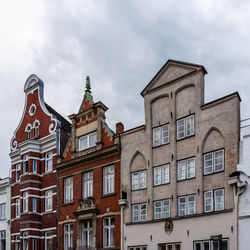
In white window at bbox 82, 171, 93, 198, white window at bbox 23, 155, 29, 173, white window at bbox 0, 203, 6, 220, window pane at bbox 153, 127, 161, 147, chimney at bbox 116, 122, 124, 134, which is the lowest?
white window at bbox 0, 203, 6, 220

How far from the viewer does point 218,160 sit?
25.7 meters

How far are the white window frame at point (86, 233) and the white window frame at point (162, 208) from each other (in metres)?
6.12

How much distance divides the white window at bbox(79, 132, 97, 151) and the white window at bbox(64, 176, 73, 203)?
8.75 ft

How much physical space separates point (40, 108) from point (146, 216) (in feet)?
50.8

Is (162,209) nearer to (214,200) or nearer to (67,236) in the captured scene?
(214,200)

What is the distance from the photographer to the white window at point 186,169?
2689 centimetres

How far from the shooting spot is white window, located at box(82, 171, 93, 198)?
3294 centimetres

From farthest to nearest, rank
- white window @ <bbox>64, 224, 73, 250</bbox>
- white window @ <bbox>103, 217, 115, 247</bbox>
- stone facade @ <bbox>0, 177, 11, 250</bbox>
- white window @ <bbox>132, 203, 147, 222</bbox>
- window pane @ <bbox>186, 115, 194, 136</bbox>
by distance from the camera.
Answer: stone facade @ <bbox>0, 177, 11, 250</bbox> → white window @ <bbox>64, 224, 73, 250</bbox> → white window @ <bbox>103, 217, 115, 247</bbox> → white window @ <bbox>132, 203, 147, 222</bbox> → window pane @ <bbox>186, 115, 194, 136</bbox>

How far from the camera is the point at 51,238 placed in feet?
114

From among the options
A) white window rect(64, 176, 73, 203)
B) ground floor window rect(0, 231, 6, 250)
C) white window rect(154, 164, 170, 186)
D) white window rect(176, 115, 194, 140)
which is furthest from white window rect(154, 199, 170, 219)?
ground floor window rect(0, 231, 6, 250)

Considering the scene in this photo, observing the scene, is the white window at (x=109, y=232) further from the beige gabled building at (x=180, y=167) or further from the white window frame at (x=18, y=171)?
the white window frame at (x=18, y=171)

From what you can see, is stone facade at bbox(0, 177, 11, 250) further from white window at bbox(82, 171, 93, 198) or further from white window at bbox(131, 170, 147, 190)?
white window at bbox(131, 170, 147, 190)

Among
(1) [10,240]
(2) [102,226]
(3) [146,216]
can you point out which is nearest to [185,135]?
(3) [146,216]

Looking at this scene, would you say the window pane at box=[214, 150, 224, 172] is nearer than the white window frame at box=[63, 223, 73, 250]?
Yes
